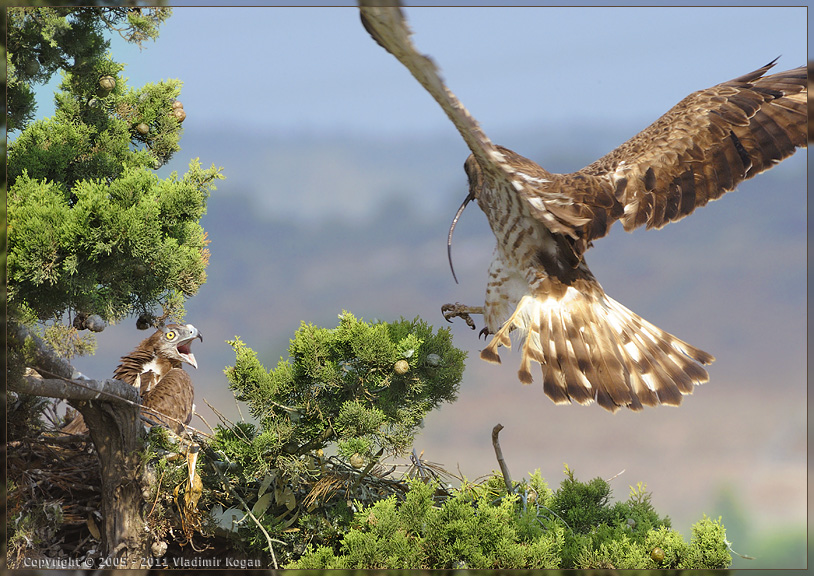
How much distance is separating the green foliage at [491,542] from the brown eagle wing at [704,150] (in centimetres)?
102

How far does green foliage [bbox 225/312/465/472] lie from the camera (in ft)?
6.24

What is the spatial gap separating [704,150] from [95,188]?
6.78ft

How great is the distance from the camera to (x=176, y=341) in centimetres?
258

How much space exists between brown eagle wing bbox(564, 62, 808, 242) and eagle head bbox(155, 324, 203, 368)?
1.63 meters

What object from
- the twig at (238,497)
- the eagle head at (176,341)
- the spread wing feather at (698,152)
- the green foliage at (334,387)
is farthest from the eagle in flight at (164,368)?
the spread wing feather at (698,152)

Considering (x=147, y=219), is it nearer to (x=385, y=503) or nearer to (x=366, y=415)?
(x=366, y=415)

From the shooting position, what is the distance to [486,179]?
80.3 inches

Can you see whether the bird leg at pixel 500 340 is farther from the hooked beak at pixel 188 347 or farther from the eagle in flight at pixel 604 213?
the hooked beak at pixel 188 347

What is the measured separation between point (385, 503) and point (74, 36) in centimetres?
177

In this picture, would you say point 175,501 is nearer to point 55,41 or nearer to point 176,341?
point 176,341

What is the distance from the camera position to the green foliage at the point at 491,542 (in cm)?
164

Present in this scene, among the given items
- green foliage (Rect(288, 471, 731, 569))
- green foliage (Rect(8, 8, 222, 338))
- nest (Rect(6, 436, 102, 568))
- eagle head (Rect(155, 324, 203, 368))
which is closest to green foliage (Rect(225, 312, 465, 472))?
green foliage (Rect(288, 471, 731, 569))

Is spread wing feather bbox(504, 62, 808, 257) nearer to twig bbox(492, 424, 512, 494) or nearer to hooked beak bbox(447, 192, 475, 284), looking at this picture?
hooked beak bbox(447, 192, 475, 284)

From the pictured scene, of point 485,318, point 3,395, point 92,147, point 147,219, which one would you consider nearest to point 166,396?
point 3,395
